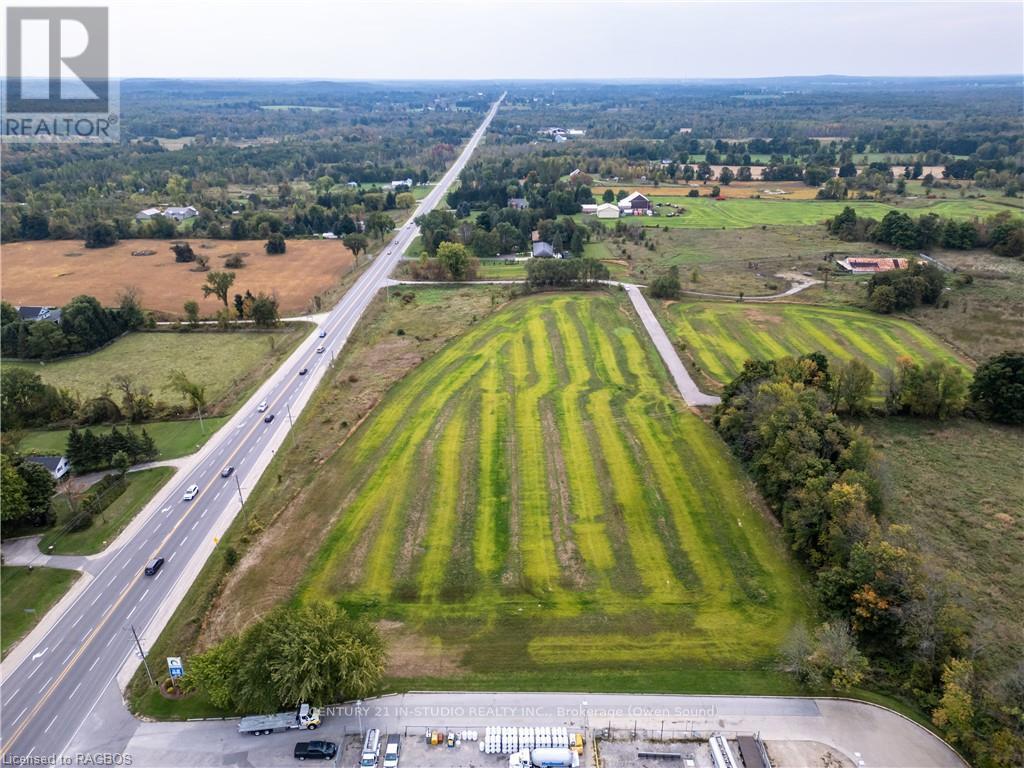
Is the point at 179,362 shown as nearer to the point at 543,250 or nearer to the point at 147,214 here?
the point at 543,250

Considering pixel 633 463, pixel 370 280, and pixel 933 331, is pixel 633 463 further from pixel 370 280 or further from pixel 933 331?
pixel 370 280

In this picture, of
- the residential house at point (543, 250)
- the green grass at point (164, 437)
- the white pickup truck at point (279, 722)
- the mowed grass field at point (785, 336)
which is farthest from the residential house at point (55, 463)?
the residential house at point (543, 250)

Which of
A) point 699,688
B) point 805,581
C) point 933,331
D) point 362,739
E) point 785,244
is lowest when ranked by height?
point 362,739

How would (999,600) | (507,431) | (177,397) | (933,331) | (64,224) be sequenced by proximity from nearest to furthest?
(999,600) < (507,431) < (177,397) < (933,331) < (64,224)

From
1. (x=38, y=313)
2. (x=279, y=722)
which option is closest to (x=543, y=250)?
(x=38, y=313)

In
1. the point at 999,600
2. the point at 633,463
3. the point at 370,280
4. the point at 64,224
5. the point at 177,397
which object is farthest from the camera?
the point at 64,224

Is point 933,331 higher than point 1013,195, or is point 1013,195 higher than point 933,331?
point 1013,195

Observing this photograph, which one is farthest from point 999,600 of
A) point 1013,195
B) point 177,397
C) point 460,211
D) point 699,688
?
point 1013,195

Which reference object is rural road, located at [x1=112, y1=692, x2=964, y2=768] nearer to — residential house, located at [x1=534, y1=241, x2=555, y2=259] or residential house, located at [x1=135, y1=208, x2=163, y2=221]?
residential house, located at [x1=534, y1=241, x2=555, y2=259]
